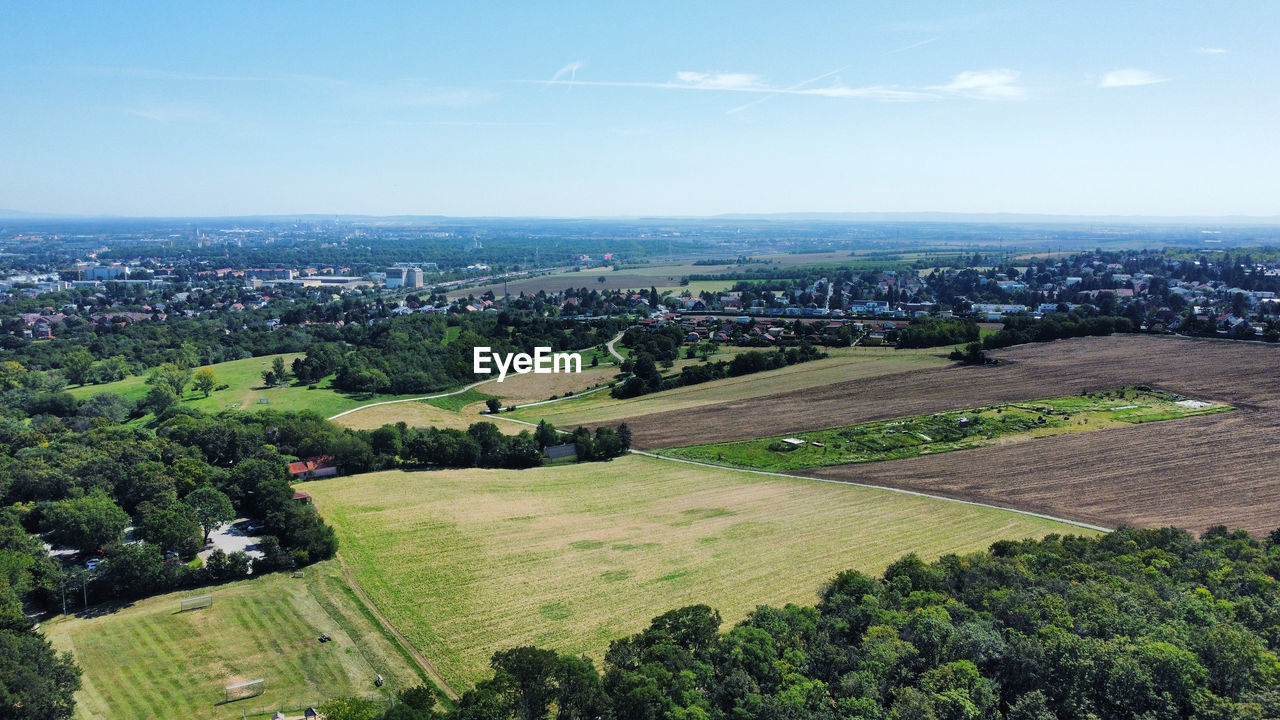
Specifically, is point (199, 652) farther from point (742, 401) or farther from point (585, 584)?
point (742, 401)

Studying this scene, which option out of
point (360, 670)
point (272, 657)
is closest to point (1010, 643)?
point (360, 670)

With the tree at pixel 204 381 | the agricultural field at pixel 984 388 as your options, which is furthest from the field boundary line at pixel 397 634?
the tree at pixel 204 381

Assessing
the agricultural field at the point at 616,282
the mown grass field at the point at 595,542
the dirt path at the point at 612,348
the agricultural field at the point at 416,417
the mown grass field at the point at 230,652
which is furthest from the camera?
the agricultural field at the point at 616,282

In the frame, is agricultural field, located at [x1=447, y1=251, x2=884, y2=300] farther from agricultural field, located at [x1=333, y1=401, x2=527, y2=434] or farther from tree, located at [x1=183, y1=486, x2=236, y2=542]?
tree, located at [x1=183, y1=486, x2=236, y2=542]

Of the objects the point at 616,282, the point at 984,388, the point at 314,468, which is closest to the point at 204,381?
the point at 314,468

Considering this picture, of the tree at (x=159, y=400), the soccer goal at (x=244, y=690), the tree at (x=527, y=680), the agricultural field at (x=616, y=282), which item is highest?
the agricultural field at (x=616, y=282)

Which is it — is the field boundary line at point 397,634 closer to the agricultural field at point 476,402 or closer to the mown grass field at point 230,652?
the mown grass field at point 230,652
